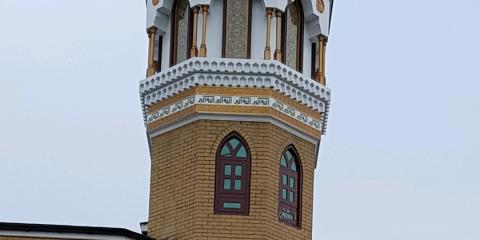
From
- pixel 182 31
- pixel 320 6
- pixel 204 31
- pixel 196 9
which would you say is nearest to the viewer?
pixel 204 31

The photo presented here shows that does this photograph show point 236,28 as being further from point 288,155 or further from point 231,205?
point 231,205

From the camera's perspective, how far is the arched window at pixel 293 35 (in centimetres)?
3234

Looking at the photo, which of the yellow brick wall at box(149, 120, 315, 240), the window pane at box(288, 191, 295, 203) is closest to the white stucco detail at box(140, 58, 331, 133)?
the yellow brick wall at box(149, 120, 315, 240)

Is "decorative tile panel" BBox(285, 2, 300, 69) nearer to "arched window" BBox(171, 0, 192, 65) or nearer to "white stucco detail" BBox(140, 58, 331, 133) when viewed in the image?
"white stucco detail" BBox(140, 58, 331, 133)

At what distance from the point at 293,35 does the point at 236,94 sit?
234 centimetres

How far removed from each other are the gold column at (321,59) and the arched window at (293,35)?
0.47 m

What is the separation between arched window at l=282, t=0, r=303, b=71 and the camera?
106 ft

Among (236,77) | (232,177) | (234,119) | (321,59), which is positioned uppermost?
(321,59)

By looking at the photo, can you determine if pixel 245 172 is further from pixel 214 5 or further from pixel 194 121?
pixel 214 5

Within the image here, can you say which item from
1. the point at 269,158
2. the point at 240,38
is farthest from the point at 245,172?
the point at 240,38

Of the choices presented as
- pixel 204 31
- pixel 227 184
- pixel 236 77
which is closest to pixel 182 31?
pixel 204 31

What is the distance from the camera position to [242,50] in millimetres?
31828

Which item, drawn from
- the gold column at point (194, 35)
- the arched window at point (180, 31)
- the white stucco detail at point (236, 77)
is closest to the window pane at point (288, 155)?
the white stucco detail at point (236, 77)

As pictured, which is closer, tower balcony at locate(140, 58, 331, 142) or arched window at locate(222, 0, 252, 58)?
tower balcony at locate(140, 58, 331, 142)
